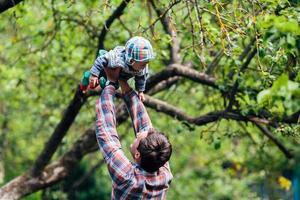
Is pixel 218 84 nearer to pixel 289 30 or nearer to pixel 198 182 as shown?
pixel 289 30

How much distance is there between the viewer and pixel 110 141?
150 inches

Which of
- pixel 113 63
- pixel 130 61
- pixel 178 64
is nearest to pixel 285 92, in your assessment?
pixel 130 61

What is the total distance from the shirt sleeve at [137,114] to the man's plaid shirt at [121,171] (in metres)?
0.27

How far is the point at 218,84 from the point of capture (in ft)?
20.5

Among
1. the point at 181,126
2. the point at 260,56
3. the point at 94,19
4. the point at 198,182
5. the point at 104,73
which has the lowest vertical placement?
the point at 198,182

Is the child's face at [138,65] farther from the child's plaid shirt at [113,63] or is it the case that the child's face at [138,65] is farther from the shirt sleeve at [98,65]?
the shirt sleeve at [98,65]

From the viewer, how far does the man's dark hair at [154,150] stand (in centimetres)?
365

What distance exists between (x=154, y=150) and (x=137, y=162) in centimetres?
19

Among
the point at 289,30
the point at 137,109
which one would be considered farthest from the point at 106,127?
the point at 289,30

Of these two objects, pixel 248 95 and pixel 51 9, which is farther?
pixel 51 9

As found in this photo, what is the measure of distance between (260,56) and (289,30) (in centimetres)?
158

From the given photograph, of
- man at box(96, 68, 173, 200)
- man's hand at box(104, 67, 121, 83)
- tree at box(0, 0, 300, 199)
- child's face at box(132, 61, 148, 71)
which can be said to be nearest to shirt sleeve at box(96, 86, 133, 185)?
man at box(96, 68, 173, 200)

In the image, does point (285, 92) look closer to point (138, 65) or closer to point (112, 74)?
point (138, 65)

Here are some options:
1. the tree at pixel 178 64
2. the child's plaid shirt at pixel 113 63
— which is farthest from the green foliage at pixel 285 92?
the child's plaid shirt at pixel 113 63
